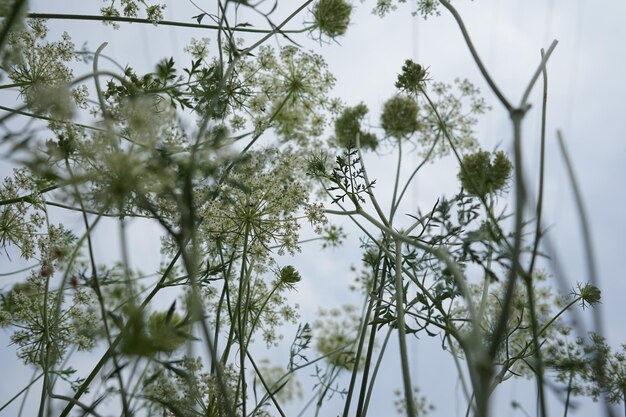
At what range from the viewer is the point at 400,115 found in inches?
131

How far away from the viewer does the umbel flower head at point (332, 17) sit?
3.02m

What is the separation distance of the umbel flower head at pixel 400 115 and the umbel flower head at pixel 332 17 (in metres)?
0.50

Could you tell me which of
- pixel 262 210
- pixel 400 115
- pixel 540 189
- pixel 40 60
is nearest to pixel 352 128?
pixel 400 115

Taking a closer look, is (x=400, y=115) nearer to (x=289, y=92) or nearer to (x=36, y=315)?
(x=289, y=92)

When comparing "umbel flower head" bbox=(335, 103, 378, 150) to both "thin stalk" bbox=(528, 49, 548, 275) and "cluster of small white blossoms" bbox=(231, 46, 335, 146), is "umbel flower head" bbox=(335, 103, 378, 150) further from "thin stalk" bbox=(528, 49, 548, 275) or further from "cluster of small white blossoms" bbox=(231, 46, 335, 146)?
"thin stalk" bbox=(528, 49, 548, 275)

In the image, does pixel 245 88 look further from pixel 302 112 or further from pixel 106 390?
pixel 106 390

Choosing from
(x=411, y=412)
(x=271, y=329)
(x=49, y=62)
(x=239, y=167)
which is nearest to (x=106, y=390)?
(x=411, y=412)

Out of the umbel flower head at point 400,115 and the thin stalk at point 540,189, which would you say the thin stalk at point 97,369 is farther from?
the umbel flower head at point 400,115

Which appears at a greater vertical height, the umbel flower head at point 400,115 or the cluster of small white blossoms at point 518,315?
the umbel flower head at point 400,115

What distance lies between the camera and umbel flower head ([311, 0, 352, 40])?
3.02m

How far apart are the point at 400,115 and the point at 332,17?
656 millimetres

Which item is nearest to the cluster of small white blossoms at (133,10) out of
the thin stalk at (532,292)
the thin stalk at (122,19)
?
the thin stalk at (122,19)

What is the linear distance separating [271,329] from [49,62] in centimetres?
159

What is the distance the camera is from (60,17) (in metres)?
2.20
